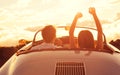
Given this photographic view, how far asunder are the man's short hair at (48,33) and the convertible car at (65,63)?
78 centimetres

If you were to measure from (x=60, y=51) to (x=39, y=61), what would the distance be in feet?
1.51

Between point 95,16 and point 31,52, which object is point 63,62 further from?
point 95,16

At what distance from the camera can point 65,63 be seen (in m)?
5.71

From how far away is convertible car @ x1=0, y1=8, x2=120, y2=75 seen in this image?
5590 millimetres

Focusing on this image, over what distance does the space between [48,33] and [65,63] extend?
139 centimetres

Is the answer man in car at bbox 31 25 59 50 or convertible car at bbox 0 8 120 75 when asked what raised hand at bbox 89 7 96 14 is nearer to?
man in car at bbox 31 25 59 50

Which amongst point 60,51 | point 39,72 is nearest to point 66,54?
point 60,51

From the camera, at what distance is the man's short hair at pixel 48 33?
698 cm

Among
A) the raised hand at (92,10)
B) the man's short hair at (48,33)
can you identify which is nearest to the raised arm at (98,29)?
the raised hand at (92,10)

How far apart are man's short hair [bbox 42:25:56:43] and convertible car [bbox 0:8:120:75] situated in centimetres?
78

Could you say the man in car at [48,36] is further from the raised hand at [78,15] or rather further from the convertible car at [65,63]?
the convertible car at [65,63]

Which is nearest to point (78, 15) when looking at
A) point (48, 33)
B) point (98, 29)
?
point (98, 29)

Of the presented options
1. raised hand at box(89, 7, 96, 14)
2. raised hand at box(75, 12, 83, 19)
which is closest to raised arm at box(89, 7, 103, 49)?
raised hand at box(89, 7, 96, 14)

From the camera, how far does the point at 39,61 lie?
19.0ft
